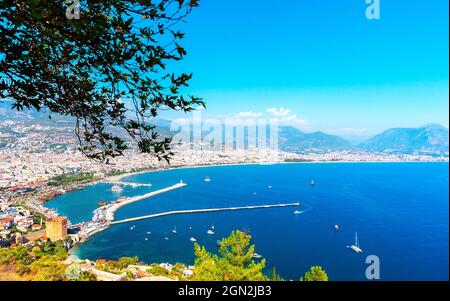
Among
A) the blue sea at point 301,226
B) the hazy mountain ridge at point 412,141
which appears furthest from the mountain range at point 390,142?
the blue sea at point 301,226

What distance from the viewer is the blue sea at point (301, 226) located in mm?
16047

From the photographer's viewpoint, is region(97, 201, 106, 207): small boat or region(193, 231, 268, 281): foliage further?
region(97, 201, 106, 207): small boat

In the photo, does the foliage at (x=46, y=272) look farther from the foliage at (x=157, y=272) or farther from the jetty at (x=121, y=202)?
the jetty at (x=121, y=202)

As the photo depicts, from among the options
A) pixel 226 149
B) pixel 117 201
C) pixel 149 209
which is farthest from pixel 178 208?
pixel 226 149

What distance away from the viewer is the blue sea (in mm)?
16047

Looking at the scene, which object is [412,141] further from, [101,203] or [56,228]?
[56,228]

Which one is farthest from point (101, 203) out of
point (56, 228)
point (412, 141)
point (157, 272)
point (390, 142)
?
point (390, 142)

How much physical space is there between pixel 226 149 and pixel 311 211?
6192 cm

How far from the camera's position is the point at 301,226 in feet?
72.4

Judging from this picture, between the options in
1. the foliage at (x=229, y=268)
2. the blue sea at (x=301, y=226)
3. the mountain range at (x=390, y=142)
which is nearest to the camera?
the foliage at (x=229, y=268)

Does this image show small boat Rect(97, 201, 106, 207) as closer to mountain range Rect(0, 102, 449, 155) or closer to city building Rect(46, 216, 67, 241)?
city building Rect(46, 216, 67, 241)

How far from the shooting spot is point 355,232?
20750 mm

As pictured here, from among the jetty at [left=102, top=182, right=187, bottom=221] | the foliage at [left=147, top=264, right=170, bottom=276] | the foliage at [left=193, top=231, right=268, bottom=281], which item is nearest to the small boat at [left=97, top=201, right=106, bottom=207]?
the jetty at [left=102, top=182, right=187, bottom=221]
